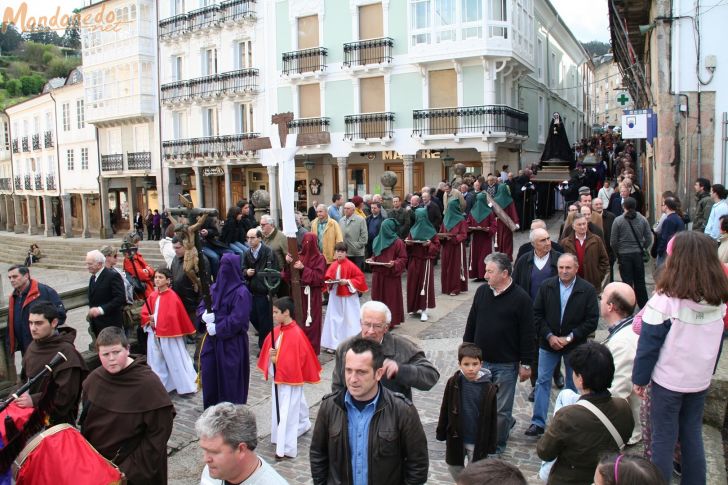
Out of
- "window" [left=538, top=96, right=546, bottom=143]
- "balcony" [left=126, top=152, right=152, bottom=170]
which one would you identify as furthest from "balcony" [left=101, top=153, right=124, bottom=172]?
"window" [left=538, top=96, right=546, bottom=143]

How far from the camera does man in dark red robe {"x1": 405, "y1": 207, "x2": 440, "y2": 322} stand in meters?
11.7

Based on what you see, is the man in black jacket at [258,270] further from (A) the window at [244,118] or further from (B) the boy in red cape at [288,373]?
(A) the window at [244,118]

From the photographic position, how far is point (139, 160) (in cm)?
3750

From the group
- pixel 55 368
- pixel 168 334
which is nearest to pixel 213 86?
pixel 168 334

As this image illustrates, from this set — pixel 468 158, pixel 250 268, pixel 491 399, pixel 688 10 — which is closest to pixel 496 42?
pixel 468 158

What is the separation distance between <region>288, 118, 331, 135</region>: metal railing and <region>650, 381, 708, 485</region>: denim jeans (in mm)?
24516

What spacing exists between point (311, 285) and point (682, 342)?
618 centimetres

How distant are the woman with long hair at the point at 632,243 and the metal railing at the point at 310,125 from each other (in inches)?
772

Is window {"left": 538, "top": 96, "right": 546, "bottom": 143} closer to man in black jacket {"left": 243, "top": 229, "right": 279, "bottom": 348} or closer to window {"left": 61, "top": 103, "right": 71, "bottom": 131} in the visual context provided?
man in black jacket {"left": 243, "top": 229, "right": 279, "bottom": 348}

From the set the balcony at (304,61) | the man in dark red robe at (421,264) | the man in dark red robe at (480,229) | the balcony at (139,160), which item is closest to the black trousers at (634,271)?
the man in dark red robe at (421,264)

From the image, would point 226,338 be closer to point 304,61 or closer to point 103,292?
point 103,292

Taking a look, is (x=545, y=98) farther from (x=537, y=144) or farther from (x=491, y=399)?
(x=491, y=399)

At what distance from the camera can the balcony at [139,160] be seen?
37.2 meters

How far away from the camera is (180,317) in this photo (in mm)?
8453
